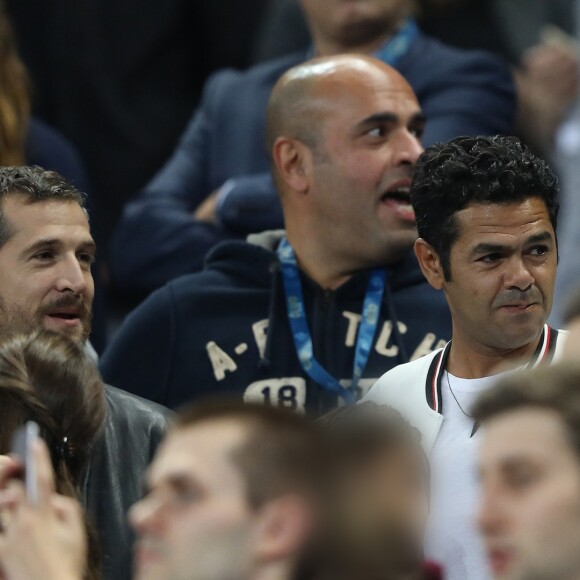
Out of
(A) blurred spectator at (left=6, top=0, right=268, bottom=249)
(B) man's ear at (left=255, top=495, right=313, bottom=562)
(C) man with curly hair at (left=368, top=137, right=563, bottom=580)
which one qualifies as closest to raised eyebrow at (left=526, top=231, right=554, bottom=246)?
(C) man with curly hair at (left=368, top=137, right=563, bottom=580)

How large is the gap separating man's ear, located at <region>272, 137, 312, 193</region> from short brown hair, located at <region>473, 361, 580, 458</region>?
8.28 feet

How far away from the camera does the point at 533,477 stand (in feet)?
7.63

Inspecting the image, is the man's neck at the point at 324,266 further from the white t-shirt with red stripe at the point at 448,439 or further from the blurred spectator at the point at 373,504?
the blurred spectator at the point at 373,504

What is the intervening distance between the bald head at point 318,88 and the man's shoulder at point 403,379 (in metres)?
1.20

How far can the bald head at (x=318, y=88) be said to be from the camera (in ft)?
16.1

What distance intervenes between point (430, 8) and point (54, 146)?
1.47 m

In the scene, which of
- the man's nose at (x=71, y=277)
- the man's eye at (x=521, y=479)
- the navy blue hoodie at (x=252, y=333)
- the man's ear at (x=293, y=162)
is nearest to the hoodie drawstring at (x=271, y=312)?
the navy blue hoodie at (x=252, y=333)

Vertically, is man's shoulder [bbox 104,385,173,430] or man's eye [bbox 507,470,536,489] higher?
man's eye [bbox 507,470,536,489]

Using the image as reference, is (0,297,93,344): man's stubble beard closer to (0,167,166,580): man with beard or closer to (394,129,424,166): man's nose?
(0,167,166,580): man with beard

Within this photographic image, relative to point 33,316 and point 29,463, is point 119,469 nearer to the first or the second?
point 33,316

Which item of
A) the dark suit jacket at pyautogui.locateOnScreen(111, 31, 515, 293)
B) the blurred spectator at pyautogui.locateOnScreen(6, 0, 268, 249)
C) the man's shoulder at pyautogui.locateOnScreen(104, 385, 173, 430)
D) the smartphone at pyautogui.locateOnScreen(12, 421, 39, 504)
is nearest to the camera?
the smartphone at pyautogui.locateOnScreen(12, 421, 39, 504)

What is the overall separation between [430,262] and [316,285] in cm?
88

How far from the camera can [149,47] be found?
22.1ft

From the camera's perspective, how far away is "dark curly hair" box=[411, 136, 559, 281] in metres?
3.85
